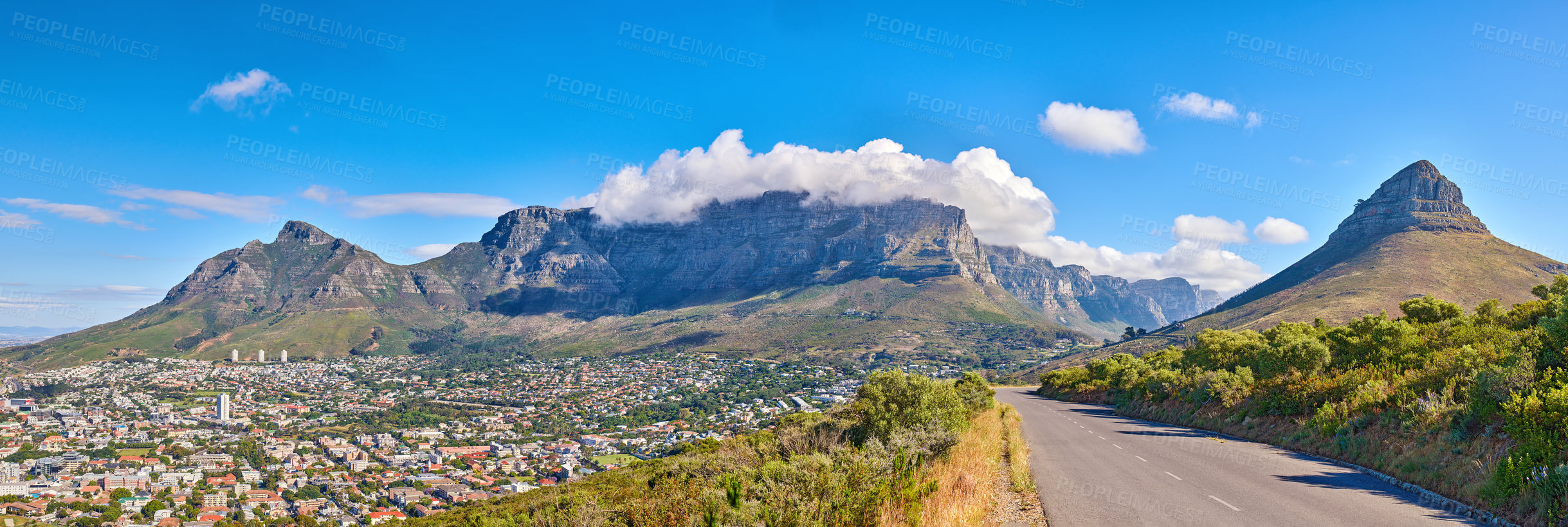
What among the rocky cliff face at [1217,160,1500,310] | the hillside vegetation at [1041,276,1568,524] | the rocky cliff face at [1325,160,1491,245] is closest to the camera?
the hillside vegetation at [1041,276,1568,524]

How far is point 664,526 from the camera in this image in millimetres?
9289

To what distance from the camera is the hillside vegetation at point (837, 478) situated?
740cm

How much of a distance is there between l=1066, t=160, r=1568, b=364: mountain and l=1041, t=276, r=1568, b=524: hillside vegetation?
2732 inches

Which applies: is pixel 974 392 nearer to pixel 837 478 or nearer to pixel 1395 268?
pixel 837 478

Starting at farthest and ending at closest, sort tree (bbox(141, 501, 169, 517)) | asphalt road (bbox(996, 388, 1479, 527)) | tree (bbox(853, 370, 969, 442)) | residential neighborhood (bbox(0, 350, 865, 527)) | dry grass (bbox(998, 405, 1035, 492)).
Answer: residential neighborhood (bbox(0, 350, 865, 527))
tree (bbox(141, 501, 169, 517))
tree (bbox(853, 370, 969, 442))
dry grass (bbox(998, 405, 1035, 492))
asphalt road (bbox(996, 388, 1479, 527))

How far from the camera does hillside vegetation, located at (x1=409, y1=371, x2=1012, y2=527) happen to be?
740 centimetres

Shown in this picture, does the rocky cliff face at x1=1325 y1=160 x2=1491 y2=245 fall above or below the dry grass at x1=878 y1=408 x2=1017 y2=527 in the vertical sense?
above

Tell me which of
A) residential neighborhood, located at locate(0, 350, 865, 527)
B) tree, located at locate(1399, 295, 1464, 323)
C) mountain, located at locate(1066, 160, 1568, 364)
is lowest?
residential neighborhood, located at locate(0, 350, 865, 527)

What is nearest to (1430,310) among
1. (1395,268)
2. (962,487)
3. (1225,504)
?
(1225,504)

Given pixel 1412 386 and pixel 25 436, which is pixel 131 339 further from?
pixel 1412 386

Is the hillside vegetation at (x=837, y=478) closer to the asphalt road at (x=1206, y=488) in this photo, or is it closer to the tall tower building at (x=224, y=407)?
the asphalt road at (x=1206, y=488)

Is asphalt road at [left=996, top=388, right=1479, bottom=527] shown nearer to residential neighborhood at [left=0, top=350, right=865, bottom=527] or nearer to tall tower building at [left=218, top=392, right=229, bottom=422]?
residential neighborhood at [left=0, top=350, right=865, bottom=527]

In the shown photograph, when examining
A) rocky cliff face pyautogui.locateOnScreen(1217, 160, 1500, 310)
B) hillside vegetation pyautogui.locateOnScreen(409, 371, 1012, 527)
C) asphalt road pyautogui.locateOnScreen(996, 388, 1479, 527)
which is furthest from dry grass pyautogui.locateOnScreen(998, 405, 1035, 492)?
rocky cliff face pyautogui.locateOnScreen(1217, 160, 1500, 310)

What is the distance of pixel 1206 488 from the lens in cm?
1149
